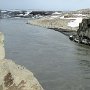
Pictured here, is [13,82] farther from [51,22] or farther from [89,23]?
[51,22]

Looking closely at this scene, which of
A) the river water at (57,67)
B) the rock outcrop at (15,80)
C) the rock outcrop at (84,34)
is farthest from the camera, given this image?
the rock outcrop at (84,34)

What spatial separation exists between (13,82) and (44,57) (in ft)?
68.3

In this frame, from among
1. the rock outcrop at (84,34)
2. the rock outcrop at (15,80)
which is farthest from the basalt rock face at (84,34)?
the rock outcrop at (15,80)

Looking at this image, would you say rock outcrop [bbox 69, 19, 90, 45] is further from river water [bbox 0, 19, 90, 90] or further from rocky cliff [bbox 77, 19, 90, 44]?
river water [bbox 0, 19, 90, 90]

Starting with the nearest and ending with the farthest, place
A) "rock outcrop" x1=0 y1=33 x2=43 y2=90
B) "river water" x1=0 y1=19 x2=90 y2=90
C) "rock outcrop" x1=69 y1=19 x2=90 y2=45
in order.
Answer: "rock outcrop" x1=0 y1=33 x2=43 y2=90
"river water" x1=0 y1=19 x2=90 y2=90
"rock outcrop" x1=69 y1=19 x2=90 y2=45

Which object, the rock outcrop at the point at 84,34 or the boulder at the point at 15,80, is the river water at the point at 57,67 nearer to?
the rock outcrop at the point at 84,34

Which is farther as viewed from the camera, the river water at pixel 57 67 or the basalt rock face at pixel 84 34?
the basalt rock face at pixel 84 34

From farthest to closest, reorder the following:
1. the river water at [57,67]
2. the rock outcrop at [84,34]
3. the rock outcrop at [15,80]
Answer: the rock outcrop at [84,34] < the river water at [57,67] < the rock outcrop at [15,80]

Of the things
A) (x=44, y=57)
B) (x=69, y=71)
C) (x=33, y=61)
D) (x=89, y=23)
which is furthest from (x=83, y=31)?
(x=69, y=71)

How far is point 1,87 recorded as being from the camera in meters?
7.25

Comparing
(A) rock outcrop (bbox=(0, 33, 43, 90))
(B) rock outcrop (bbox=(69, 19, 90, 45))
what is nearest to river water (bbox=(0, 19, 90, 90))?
(B) rock outcrop (bbox=(69, 19, 90, 45))

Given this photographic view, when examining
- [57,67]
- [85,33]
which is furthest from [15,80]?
[85,33]

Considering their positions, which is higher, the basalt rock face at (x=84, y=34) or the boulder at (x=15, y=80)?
the boulder at (x=15, y=80)

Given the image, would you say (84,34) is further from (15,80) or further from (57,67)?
(15,80)
